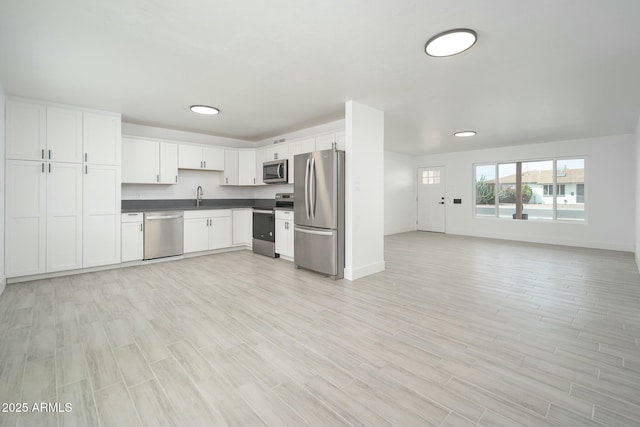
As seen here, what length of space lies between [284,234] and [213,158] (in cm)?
236

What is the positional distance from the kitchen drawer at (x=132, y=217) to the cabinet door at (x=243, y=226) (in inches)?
70.3

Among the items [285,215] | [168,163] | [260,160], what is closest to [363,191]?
[285,215]

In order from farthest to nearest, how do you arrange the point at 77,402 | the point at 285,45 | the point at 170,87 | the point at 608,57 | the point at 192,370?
the point at 170,87, the point at 608,57, the point at 285,45, the point at 192,370, the point at 77,402

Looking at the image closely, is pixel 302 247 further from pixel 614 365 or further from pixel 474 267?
pixel 614 365

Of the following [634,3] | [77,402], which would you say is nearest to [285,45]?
[634,3]

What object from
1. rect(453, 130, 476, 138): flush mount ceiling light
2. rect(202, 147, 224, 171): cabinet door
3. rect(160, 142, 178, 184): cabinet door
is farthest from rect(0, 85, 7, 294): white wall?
rect(453, 130, 476, 138): flush mount ceiling light

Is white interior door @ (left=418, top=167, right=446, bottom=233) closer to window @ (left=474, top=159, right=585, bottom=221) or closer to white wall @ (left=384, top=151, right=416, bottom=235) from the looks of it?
white wall @ (left=384, top=151, right=416, bottom=235)

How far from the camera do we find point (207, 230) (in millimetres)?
5719

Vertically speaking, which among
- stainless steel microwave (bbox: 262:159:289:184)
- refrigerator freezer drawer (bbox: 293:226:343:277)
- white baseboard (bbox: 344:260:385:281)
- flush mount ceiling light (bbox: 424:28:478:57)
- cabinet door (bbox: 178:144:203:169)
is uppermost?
flush mount ceiling light (bbox: 424:28:478:57)

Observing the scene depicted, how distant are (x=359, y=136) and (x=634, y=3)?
271cm

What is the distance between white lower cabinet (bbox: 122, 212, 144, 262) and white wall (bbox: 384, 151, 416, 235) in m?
6.25

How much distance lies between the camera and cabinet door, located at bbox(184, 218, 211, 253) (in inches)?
214

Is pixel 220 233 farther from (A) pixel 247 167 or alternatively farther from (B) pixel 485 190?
(B) pixel 485 190

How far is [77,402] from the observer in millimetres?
1642
